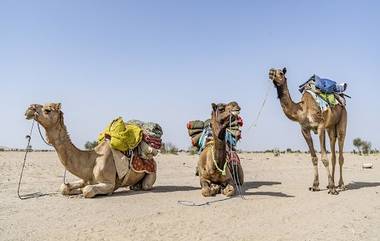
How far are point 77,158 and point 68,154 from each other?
0.22 m

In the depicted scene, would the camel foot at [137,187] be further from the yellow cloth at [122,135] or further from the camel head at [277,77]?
the camel head at [277,77]

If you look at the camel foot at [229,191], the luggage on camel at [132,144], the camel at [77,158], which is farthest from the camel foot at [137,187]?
the camel foot at [229,191]

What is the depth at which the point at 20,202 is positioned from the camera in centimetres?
911

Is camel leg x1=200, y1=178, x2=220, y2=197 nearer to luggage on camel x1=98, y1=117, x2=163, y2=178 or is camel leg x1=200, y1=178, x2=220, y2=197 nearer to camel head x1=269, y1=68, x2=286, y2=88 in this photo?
luggage on camel x1=98, y1=117, x2=163, y2=178

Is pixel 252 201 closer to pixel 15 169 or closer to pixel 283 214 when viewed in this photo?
pixel 283 214

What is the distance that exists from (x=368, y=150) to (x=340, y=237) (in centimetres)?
4606

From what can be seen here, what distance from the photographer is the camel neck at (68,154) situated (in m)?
9.55

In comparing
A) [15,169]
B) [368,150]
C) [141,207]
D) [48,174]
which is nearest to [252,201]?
[141,207]

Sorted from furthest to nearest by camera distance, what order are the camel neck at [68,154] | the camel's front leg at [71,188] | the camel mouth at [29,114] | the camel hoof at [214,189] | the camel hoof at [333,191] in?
the camel hoof at [333,191] < the camel hoof at [214,189] < the camel's front leg at [71,188] < the camel neck at [68,154] < the camel mouth at [29,114]

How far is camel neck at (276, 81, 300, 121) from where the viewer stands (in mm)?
11312

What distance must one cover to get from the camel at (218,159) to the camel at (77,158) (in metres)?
2.15

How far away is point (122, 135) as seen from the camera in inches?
407

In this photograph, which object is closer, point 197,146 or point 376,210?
point 376,210

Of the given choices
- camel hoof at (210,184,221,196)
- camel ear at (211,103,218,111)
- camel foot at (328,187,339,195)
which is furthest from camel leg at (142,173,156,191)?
camel foot at (328,187,339,195)
